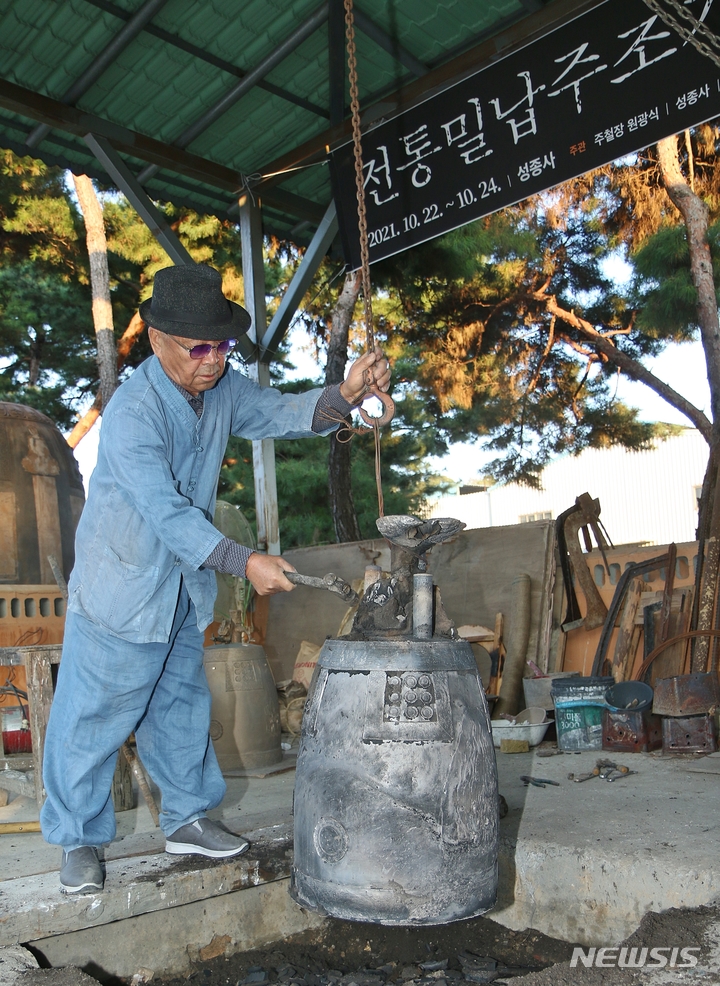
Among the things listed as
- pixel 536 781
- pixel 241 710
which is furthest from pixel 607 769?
pixel 241 710

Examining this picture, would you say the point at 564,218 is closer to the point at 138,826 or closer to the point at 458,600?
the point at 458,600

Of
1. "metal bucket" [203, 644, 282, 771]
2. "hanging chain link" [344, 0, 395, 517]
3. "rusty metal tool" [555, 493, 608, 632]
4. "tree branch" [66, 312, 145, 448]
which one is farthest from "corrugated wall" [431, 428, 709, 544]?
"hanging chain link" [344, 0, 395, 517]

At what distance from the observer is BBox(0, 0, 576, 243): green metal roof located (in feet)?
17.0

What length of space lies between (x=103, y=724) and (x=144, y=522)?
0.65 meters

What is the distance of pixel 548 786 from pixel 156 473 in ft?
8.53

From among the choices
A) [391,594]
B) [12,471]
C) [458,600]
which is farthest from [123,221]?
[391,594]

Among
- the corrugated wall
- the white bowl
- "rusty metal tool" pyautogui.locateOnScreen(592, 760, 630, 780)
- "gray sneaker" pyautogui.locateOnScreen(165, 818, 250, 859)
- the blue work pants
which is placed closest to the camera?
the blue work pants

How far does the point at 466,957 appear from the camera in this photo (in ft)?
9.46

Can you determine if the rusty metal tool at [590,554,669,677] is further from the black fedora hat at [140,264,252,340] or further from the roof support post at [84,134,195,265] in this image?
the black fedora hat at [140,264,252,340]

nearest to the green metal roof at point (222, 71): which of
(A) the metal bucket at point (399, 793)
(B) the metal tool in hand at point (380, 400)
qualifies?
(B) the metal tool in hand at point (380, 400)

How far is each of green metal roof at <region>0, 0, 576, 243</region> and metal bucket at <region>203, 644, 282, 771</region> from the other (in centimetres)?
375

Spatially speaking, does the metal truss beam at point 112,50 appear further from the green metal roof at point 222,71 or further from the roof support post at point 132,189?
the roof support post at point 132,189

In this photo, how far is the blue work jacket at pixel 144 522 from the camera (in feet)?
8.05

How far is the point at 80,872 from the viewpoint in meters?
2.55
